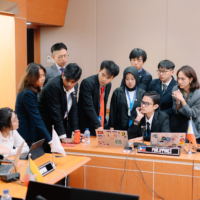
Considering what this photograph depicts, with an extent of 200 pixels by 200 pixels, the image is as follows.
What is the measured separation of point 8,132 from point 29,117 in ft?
0.88

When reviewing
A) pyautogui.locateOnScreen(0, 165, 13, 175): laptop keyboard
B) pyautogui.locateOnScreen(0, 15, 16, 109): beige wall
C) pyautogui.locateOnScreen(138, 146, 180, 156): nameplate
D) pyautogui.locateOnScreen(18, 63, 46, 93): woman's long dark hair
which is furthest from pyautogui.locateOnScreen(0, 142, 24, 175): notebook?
pyautogui.locateOnScreen(0, 15, 16, 109): beige wall

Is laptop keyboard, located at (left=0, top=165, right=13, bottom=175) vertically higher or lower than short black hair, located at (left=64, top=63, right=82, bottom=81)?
lower

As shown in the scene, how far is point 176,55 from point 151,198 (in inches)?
136

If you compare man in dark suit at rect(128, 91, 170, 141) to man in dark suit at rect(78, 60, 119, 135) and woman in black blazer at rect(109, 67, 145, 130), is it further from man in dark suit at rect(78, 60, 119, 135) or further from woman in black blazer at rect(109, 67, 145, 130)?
man in dark suit at rect(78, 60, 119, 135)

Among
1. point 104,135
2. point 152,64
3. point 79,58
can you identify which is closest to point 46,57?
point 79,58

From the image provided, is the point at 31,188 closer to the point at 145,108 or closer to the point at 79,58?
the point at 145,108

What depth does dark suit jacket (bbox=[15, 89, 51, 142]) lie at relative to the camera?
2.86m

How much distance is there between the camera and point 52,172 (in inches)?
92.9

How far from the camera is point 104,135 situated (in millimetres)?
3078

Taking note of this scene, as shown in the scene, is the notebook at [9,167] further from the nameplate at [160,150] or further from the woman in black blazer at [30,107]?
the nameplate at [160,150]

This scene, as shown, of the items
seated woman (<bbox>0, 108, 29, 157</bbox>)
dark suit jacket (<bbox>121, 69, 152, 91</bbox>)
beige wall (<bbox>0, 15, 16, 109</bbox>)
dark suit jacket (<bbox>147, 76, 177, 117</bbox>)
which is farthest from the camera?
beige wall (<bbox>0, 15, 16, 109</bbox>)

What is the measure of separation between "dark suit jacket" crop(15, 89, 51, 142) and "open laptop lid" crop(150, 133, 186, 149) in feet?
3.52

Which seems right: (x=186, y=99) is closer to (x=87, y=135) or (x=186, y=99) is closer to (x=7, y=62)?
(x=87, y=135)

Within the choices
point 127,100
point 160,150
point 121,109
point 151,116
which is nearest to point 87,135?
point 121,109
